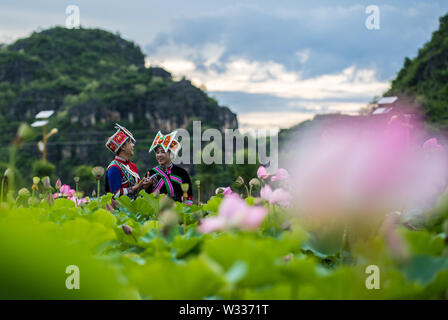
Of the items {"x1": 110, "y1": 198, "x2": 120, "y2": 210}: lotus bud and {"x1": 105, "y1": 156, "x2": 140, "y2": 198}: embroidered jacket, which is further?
{"x1": 105, "y1": 156, "x2": 140, "y2": 198}: embroidered jacket

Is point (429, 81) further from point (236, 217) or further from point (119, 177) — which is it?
point (236, 217)

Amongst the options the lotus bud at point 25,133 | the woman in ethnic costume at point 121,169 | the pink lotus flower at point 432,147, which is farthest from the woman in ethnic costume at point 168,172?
the lotus bud at point 25,133

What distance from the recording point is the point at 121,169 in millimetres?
3674

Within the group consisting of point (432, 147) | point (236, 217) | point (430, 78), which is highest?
point (430, 78)

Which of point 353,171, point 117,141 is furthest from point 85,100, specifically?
point 353,171

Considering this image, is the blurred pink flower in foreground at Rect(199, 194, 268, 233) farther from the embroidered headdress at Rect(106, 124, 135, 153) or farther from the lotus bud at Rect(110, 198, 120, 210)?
the embroidered headdress at Rect(106, 124, 135, 153)

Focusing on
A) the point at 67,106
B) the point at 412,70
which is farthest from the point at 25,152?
the point at 412,70

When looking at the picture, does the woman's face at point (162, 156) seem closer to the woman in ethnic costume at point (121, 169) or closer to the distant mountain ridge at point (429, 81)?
the woman in ethnic costume at point (121, 169)

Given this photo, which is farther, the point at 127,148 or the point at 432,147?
the point at 127,148

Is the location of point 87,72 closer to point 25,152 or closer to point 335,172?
point 25,152

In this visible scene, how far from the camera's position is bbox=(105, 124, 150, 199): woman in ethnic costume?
3.59 metres

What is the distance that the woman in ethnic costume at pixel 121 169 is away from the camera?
11.8ft

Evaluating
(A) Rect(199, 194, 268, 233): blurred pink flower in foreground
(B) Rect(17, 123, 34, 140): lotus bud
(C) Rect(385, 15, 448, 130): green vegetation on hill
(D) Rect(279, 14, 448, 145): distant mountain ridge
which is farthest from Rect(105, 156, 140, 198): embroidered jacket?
(C) Rect(385, 15, 448, 130): green vegetation on hill

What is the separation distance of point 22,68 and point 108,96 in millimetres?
18762
